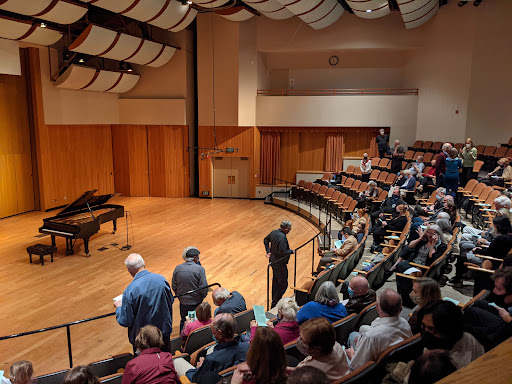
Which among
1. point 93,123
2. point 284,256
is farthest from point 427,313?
point 93,123

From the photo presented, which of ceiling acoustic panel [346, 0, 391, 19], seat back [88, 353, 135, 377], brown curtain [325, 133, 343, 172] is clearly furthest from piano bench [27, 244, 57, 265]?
brown curtain [325, 133, 343, 172]

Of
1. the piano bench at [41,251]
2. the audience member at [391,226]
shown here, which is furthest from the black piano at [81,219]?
the audience member at [391,226]

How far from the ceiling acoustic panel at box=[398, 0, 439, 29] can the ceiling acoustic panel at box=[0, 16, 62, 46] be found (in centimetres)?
817

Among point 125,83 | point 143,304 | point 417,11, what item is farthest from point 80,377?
point 125,83

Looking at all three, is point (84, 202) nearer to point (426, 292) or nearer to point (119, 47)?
point (119, 47)

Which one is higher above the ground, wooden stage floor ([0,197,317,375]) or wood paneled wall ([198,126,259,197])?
wood paneled wall ([198,126,259,197])

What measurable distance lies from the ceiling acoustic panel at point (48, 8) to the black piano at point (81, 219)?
3701 mm

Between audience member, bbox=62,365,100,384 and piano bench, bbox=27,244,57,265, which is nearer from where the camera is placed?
audience member, bbox=62,365,100,384

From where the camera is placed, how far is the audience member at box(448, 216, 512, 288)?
4.00 m

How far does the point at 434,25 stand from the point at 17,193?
39.7ft

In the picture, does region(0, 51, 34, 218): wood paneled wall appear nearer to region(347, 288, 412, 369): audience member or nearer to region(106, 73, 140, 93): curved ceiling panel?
region(106, 73, 140, 93): curved ceiling panel

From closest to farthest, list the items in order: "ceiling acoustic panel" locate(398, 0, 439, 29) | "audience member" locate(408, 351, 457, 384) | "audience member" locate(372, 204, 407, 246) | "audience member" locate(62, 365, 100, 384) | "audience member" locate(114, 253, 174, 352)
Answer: "audience member" locate(408, 351, 457, 384) < "audience member" locate(62, 365, 100, 384) < "audience member" locate(114, 253, 174, 352) < "audience member" locate(372, 204, 407, 246) < "ceiling acoustic panel" locate(398, 0, 439, 29)

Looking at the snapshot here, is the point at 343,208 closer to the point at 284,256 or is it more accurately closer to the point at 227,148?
the point at 284,256

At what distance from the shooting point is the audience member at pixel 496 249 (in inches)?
157
